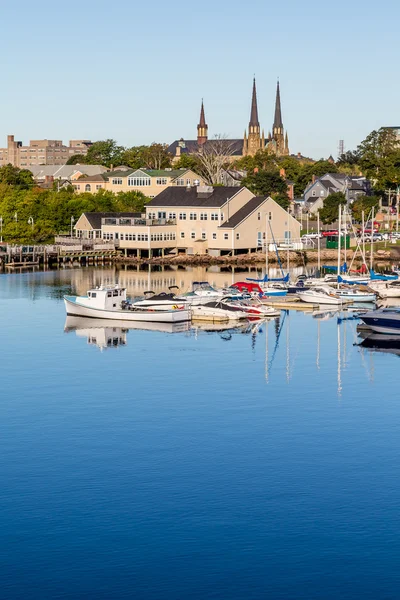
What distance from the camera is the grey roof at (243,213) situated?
11019 centimetres

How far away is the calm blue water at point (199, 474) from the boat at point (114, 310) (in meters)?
8.71

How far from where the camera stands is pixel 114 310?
2488 inches

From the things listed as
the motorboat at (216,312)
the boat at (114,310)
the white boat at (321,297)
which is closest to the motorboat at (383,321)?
the motorboat at (216,312)

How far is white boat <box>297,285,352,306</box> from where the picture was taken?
2790 inches

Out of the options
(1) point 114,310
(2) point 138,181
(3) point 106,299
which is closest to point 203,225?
(2) point 138,181

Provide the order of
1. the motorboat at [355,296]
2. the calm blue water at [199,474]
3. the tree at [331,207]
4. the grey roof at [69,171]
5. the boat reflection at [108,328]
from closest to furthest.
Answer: the calm blue water at [199,474] < the boat reflection at [108,328] < the motorboat at [355,296] < the tree at [331,207] < the grey roof at [69,171]

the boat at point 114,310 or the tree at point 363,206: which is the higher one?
the tree at point 363,206

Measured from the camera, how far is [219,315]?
63906 millimetres

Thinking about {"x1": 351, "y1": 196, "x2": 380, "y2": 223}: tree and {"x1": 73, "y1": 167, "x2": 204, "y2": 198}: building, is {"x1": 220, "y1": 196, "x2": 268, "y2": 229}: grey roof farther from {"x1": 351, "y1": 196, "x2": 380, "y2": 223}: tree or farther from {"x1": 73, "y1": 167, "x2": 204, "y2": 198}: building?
{"x1": 351, "y1": 196, "x2": 380, "y2": 223}: tree

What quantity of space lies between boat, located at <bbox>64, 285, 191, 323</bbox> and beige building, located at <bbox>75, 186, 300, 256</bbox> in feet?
153

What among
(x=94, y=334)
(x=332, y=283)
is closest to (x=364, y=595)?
(x=94, y=334)

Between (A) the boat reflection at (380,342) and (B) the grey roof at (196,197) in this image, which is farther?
(B) the grey roof at (196,197)

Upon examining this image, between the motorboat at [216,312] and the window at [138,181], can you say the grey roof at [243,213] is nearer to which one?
the window at [138,181]

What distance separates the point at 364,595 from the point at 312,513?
4815 millimetres
